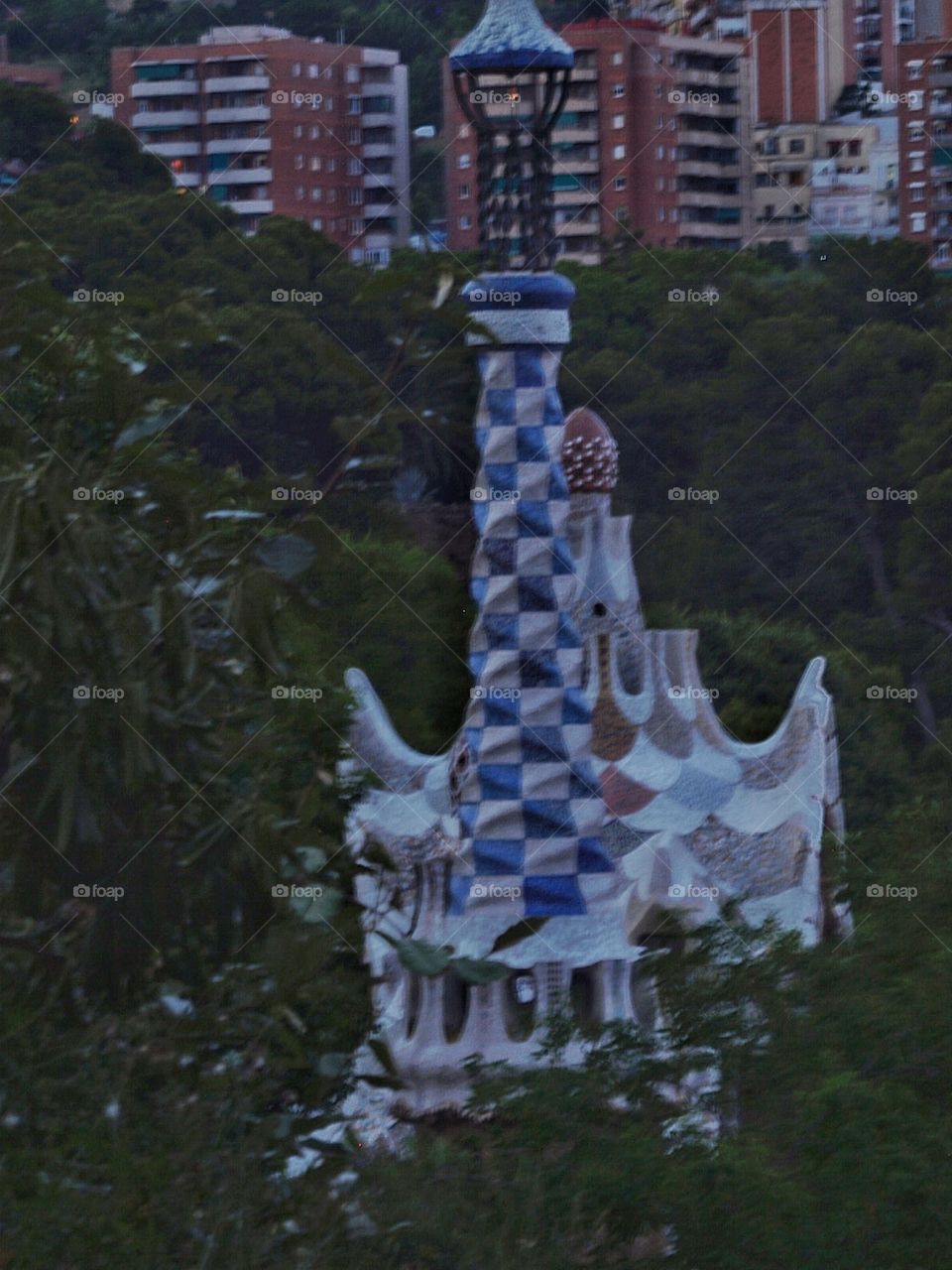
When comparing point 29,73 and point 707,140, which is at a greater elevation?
point 707,140

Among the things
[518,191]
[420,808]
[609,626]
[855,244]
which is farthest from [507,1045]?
[855,244]

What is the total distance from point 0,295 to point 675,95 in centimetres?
640

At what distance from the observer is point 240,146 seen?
7191 millimetres

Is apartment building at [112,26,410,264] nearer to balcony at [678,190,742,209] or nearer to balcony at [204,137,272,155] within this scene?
balcony at [204,137,272,155]

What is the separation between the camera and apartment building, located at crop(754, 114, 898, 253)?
8914mm

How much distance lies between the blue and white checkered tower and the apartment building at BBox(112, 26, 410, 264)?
1.57 metres

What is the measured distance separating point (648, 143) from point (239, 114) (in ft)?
8.12

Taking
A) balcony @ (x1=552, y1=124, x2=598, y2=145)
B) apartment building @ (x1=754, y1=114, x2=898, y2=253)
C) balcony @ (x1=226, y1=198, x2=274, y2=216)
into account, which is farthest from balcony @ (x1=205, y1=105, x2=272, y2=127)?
apartment building @ (x1=754, y1=114, x2=898, y2=253)

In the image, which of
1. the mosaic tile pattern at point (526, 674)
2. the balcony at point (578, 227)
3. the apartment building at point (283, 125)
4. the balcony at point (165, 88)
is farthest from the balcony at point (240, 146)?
the mosaic tile pattern at point (526, 674)

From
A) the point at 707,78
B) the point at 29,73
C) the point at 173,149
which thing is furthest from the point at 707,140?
the point at 29,73

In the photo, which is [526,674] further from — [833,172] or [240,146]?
[833,172]

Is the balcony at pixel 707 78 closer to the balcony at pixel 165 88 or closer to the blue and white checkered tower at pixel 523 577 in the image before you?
the balcony at pixel 165 88

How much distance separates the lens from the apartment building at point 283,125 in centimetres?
669

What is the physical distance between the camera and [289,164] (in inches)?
294
